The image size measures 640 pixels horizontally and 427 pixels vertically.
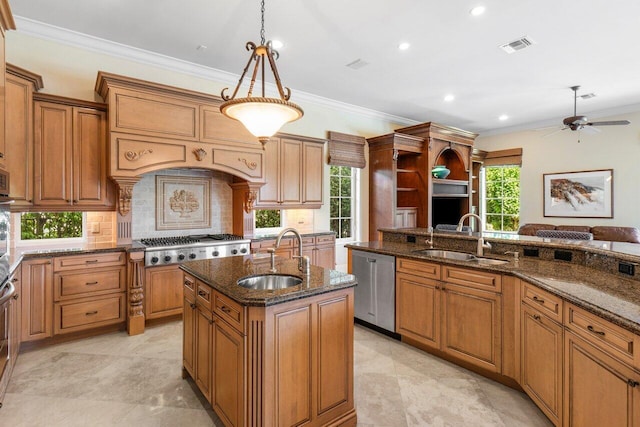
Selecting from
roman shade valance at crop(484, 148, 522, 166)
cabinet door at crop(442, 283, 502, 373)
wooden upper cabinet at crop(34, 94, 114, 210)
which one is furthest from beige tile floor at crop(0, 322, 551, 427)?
roman shade valance at crop(484, 148, 522, 166)

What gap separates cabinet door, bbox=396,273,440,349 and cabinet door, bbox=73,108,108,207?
326 centimetres

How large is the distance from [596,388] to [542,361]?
490mm

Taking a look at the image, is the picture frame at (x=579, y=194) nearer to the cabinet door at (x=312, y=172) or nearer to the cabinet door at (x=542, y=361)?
the cabinet door at (x=312, y=172)

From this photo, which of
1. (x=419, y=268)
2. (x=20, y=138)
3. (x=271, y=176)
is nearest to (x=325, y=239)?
(x=271, y=176)

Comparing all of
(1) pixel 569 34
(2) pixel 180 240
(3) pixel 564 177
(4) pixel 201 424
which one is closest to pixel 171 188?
(2) pixel 180 240

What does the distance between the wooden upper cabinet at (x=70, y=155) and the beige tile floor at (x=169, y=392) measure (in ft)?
4.80

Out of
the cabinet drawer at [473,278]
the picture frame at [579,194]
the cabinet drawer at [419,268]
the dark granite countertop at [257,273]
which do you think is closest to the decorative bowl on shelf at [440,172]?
the picture frame at [579,194]

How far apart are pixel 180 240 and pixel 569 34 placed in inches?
190

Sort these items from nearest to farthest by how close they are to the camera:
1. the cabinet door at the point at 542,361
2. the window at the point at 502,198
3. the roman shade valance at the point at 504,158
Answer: the cabinet door at the point at 542,361
the roman shade valance at the point at 504,158
the window at the point at 502,198

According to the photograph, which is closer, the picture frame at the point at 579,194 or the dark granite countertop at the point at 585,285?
the dark granite countertop at the point at 585,285

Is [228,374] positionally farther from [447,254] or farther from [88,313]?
[447,254]

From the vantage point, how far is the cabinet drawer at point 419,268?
2.87m

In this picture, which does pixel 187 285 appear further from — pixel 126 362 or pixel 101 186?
pixel 101 186

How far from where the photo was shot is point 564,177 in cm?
644
